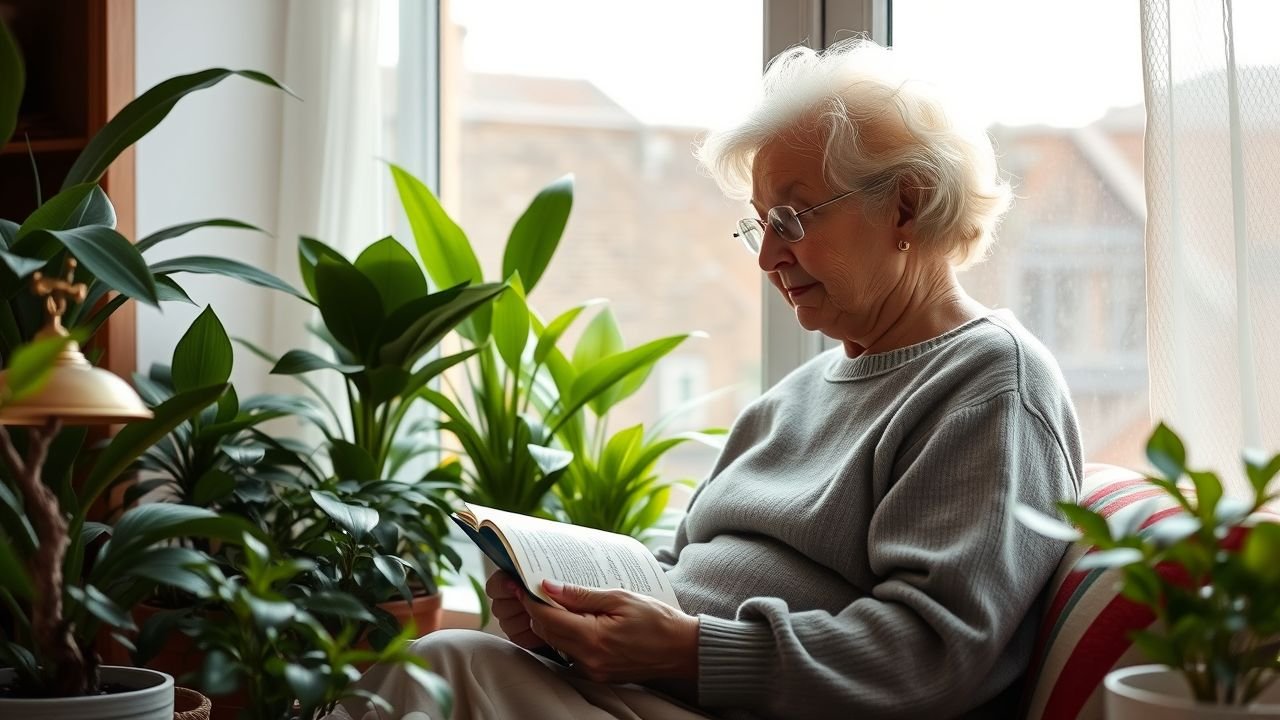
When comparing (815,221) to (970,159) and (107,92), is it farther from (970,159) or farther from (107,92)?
(107,92)

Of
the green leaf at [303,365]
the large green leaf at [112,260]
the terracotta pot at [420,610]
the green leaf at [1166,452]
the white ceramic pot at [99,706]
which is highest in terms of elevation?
the large green leaf at [112,260]

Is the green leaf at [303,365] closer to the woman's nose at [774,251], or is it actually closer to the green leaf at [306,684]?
the woman's nose at [774,251]

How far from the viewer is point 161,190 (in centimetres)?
254

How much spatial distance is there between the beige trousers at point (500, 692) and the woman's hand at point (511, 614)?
0.12 metres

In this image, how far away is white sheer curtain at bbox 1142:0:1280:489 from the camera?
160 cm

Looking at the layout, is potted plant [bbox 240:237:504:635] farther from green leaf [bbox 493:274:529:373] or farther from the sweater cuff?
the sweater cuff

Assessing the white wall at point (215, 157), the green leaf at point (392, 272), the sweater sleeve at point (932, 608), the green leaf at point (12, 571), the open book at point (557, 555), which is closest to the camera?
the green leaf at point (12, 571)

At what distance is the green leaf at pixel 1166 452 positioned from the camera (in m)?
1.00

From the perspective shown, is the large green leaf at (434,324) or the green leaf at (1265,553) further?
the large green leaf at (434,324)

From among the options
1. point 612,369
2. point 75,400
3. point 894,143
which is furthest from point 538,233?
point 75,400

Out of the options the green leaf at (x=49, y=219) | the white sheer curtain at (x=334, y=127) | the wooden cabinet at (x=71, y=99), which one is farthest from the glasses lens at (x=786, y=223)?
the wooden cabinet at (x=71, y=99)

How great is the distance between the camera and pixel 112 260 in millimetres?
1424

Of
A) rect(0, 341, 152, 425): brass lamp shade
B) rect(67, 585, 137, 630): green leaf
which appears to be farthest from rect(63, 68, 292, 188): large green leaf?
rect(67, 585, 137, 630): green leaf

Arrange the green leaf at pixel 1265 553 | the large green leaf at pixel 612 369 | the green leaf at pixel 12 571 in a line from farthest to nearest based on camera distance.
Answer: the large green leaf at pixel 612 369
the green leaf at pixel 12 571
the green leaf at pixel 1265 553
